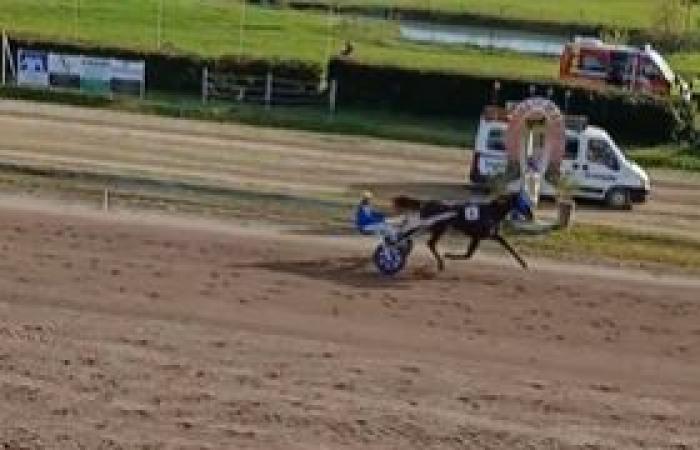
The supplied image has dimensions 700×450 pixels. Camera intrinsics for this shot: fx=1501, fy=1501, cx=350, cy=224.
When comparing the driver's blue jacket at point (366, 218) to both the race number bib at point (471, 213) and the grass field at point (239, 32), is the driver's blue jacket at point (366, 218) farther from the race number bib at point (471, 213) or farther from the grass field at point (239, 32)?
the grass field at point (239, 32)

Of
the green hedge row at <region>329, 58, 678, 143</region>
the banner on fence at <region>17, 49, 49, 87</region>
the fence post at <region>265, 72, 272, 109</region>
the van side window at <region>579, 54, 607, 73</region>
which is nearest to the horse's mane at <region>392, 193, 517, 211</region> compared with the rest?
the green hedge row at <region>329, 58, 678, 143</region>

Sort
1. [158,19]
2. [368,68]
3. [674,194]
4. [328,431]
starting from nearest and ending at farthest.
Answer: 1. [328,431]
2. [674,194]
3. [368,68]
4. [158,19]

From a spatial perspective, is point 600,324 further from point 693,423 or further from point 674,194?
point 674,194

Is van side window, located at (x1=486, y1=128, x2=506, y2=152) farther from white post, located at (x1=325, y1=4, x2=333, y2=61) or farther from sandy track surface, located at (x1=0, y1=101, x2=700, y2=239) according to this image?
white post, located at (x1=325, y1=4, x2=333, y2=61)

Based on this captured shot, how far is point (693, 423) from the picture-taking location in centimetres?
1486

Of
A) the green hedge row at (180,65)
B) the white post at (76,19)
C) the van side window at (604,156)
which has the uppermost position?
the white post at (76,19)

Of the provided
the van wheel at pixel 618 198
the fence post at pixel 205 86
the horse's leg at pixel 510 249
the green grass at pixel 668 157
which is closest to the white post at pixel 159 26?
the fence post at pixel 205 86

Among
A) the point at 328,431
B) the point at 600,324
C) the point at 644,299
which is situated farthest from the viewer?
the point at 644,299

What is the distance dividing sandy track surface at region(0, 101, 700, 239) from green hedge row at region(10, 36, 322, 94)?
3.60m

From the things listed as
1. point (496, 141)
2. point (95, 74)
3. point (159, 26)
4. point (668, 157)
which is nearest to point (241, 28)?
point (159, 26)

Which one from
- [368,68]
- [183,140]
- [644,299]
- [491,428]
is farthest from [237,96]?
[491,428]

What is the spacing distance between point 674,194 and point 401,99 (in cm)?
1017

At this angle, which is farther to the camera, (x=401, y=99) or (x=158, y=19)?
(x=158, y=19)

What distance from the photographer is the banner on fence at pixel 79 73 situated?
39.2 metres
